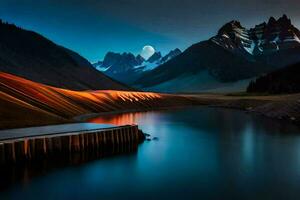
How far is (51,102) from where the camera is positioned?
10056cm

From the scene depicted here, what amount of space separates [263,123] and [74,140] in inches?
2472

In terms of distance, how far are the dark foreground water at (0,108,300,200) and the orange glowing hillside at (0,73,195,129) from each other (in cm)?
1718

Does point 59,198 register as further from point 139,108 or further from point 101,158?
point 139,108

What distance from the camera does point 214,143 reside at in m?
70.2

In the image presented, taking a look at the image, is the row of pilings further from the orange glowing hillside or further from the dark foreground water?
the orange glowing hillside

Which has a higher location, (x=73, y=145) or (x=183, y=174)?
(x=73, y=145)

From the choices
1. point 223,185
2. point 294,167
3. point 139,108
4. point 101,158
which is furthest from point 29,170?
point 139,108

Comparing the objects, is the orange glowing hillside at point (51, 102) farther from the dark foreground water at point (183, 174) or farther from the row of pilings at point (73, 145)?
the dark foreground water at point (183, 174)

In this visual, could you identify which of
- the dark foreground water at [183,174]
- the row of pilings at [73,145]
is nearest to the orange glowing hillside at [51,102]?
the row of pilings at [73,145]

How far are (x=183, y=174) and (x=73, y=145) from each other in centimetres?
1466

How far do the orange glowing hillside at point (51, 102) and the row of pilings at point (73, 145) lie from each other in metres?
10.2

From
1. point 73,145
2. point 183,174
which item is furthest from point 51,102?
point 183,174

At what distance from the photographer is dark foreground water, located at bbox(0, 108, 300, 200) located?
37906mm

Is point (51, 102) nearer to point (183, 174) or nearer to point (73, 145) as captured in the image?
point (73, 145)
